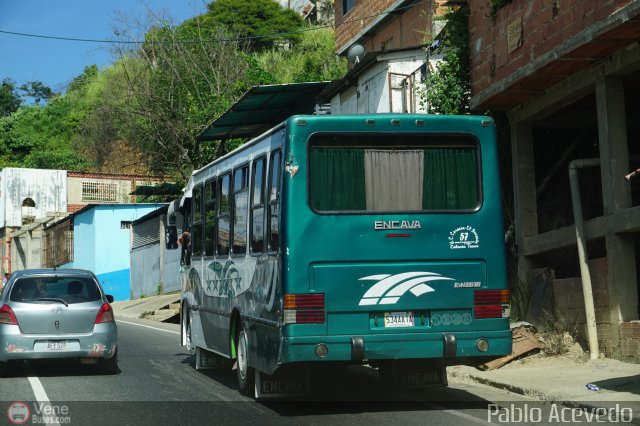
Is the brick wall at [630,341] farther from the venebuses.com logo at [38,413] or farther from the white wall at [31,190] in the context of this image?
the white wall at [31,190]

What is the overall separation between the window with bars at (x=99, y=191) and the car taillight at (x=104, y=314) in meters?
48.5

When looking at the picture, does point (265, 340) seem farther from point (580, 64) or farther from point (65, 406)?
point (580, 64)

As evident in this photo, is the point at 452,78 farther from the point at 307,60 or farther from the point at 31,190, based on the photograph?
the point at 31,190

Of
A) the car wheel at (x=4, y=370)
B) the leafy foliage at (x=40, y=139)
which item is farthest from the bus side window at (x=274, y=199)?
the leafy foliage at (x=40, y=139)

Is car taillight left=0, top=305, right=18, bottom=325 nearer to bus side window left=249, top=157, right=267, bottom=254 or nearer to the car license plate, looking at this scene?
the car license plate

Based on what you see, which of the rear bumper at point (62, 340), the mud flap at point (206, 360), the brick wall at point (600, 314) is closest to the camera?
the brick wall at point (600, 314)

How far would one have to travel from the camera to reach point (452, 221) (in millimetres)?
10164

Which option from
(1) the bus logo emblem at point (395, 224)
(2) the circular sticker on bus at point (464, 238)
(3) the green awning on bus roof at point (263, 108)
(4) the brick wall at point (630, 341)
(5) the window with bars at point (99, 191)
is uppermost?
(5) the window with bars at point (99, 191)

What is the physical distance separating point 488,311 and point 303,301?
1997mm

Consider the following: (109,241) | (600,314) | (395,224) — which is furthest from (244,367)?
(109,241)

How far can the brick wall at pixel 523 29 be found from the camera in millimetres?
13250

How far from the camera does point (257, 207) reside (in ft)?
36.3

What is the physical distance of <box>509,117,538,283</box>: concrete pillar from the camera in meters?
16.2

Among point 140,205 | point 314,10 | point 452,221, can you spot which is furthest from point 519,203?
point 314,10
